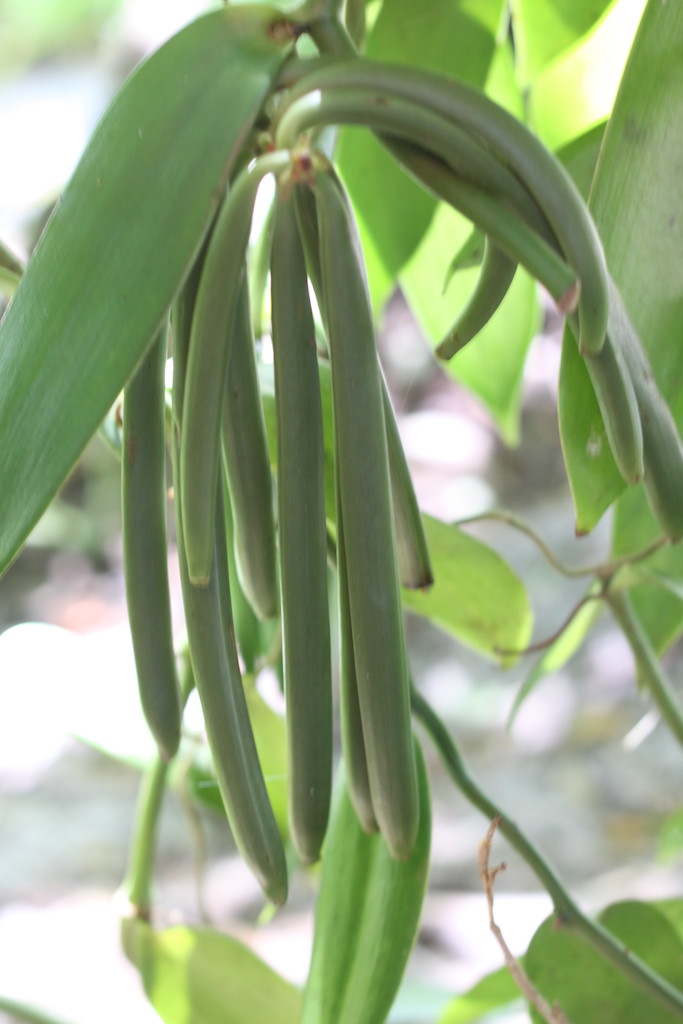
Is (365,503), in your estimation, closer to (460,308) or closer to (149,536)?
(149,536)

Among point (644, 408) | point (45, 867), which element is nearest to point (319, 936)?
point (644, 408)

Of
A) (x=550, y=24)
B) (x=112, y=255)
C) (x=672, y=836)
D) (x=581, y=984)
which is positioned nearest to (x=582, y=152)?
(x=550, y=24)

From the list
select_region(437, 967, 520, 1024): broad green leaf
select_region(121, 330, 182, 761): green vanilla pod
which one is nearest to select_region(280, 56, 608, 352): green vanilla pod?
select_region(121, 330, 182, 761): green vanilla pod

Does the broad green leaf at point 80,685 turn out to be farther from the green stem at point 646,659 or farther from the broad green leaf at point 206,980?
the green stem at point 646,659

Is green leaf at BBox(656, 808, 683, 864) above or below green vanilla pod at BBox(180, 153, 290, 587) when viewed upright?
below

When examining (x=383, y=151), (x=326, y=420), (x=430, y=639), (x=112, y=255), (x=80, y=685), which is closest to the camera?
(x=112, y=255)

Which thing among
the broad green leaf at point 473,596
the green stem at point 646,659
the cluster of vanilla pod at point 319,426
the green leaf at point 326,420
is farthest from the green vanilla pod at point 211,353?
the green stem at point 646,659

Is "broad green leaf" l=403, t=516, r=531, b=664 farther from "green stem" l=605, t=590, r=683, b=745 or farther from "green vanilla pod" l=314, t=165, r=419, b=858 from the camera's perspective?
"green vanilla pod" l=314, t=165, r=419, b=858
